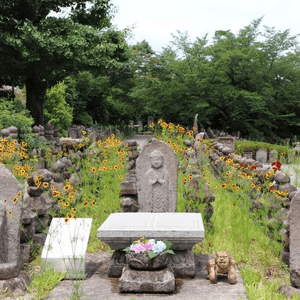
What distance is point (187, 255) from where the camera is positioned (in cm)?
597

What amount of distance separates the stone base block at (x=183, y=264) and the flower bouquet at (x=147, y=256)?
14.1 inches

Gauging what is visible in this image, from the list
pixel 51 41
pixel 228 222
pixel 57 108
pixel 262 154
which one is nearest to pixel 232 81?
pixel 262 154

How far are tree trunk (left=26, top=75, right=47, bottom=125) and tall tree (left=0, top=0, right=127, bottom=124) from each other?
0.92 feet

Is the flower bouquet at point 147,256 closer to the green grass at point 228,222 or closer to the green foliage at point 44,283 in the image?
the green grass at point 228,222

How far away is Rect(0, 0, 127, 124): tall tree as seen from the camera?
16391mm

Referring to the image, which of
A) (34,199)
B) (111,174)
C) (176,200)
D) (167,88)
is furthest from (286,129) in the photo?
(34,199)

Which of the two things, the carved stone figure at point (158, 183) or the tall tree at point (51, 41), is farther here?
the tall tree at point (51, 41)

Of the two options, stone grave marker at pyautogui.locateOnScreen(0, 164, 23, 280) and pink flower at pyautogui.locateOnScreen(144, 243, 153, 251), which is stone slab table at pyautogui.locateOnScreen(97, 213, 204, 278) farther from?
stone grave marker at pyautogui.locateOnScreen(0, 164, 23, 280)

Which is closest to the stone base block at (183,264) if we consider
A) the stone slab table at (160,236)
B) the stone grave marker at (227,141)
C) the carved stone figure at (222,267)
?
the stone slab table at (160,236)

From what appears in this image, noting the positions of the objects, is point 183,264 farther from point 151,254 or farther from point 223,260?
point 151,254

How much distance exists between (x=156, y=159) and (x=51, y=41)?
10.2 meters

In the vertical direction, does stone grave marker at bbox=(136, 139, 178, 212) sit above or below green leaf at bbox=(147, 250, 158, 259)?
above

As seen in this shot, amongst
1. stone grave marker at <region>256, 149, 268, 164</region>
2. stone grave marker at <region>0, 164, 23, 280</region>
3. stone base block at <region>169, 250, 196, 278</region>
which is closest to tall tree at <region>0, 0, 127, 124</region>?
stone grave marker at <region>256, 149, 268, 164</region>

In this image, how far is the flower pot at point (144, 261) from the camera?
17.4 ft
